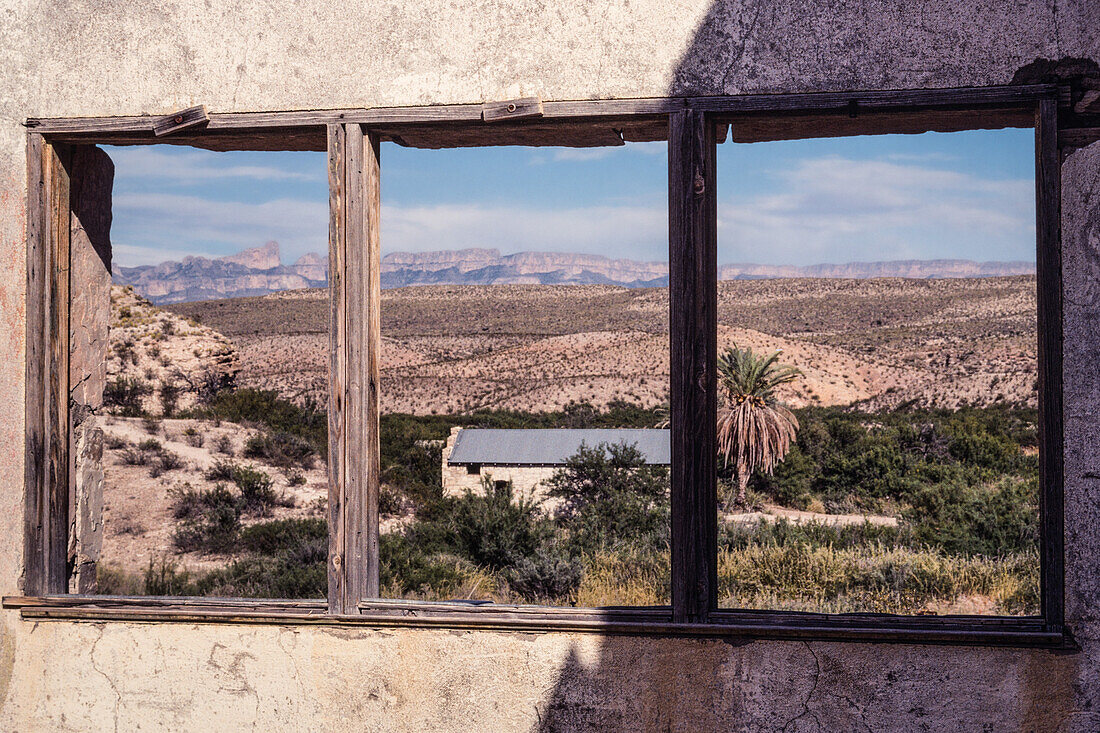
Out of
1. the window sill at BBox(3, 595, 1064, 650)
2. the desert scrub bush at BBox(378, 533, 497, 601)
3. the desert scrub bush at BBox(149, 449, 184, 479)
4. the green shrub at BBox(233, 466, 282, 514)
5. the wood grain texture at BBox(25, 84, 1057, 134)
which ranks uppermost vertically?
the wood grain texture at BBox(25, 84, 1057, 134)

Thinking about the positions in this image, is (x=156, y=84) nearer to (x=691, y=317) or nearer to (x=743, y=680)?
(x=691, y=317)

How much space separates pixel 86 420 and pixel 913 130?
3.90m

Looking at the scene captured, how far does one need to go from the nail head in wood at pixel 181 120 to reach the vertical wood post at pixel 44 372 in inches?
20.7

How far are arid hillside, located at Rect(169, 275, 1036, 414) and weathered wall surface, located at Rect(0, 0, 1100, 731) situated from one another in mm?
29782

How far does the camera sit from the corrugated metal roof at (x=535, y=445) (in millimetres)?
18375

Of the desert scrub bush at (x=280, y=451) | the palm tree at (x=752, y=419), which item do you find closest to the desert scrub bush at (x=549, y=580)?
the desert scrub bush at (x=280, y=451)

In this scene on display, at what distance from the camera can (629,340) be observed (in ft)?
175

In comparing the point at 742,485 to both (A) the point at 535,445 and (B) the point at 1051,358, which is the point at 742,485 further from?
(B) the point at 1051,358

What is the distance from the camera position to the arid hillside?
40.4 m

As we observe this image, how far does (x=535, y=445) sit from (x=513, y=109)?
1626cm

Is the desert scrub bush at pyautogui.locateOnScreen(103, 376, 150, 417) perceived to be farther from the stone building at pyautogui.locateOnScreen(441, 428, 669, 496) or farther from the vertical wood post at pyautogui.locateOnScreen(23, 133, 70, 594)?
the vertical wood post at pyautogui.locateOnScreen(23, 133, 70, 594)

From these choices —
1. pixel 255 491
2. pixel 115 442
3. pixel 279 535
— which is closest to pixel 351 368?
pixel 279 535

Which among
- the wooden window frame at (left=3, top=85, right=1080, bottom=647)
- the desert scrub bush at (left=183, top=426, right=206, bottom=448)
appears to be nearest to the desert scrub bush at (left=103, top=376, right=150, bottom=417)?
the desert scrub bush at (left=183, top=426, right=206, bottom=448)

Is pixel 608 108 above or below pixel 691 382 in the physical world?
above
